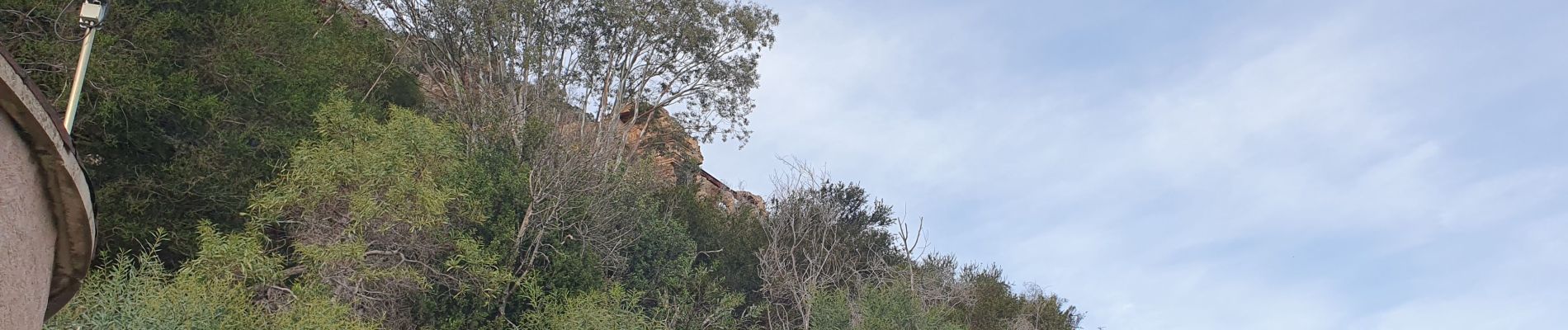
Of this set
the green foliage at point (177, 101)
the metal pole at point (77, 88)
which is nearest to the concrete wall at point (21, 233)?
the metal pole at point (77, 88)

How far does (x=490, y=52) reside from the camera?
95.5 feet

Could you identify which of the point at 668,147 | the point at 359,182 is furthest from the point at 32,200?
the point at 668,147

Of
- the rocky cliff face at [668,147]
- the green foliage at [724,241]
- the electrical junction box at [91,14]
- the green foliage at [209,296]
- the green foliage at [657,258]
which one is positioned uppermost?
the rocky cliff face at [668,147]

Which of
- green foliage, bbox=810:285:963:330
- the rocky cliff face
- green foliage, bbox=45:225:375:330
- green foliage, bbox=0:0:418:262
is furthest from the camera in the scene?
the rocky cliff face

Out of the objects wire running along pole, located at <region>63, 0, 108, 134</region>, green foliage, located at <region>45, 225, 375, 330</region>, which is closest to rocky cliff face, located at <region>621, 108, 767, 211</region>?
green foliage, located at <region>45, 225, 375, 330</region>

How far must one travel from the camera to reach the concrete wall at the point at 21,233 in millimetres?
5793

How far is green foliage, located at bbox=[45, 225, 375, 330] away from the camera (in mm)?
14477

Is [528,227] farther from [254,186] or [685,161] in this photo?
[685,161]

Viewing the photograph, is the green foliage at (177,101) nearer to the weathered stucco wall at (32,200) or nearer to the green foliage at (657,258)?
the green foliage at (657,258)

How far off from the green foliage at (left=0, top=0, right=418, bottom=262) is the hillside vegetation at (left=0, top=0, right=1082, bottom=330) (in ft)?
0.15

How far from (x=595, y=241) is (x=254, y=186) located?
6.86 metres

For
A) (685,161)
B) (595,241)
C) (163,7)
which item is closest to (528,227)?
(595,241)

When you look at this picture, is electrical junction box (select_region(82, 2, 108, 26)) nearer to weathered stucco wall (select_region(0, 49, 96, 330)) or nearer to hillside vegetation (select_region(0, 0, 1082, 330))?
weathered stucco wall (select_region(0, 49, 96, 330))

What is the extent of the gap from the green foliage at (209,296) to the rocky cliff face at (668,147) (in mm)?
13857
